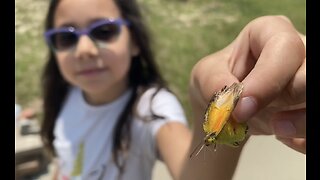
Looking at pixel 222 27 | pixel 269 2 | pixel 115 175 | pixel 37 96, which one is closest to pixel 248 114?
pixel 115 175

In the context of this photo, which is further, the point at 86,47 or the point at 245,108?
the point at 86,47

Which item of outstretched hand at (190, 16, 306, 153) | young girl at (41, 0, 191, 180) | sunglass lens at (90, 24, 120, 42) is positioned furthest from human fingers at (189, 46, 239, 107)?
sunglass lens at (90, 24, 120, 42)

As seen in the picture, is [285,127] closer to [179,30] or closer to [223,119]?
[223,119]

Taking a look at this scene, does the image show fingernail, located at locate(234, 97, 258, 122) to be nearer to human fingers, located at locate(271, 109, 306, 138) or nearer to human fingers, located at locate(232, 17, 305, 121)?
human fingers, located at locate(232, 17, 305, 121)

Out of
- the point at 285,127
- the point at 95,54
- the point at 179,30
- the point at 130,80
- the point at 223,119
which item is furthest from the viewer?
the point at 179,30

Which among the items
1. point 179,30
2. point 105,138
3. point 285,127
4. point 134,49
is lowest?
point 179,30

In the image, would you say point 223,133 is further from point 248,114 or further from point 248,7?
point 248,7

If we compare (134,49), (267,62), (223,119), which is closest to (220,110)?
(223,119)
